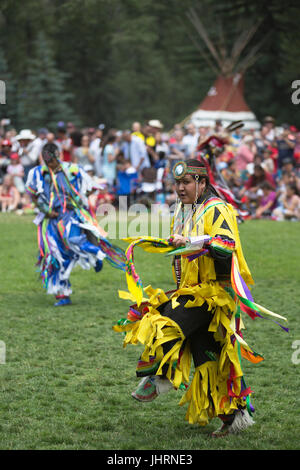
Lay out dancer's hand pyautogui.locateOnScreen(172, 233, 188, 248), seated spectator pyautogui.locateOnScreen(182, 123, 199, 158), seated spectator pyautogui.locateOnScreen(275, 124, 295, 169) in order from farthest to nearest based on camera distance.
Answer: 1. seated spectator pyautogui.locateOnScreen(182, 123, 199, 158)
2. seated spectator pyautogui.locateOnScreen(275, 124, 295, 169)
3. dancer's hand pyautogui.locateOnScreen(172, 233, 188, 248)

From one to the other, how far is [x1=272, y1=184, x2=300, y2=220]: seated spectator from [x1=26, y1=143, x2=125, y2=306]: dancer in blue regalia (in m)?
8.59

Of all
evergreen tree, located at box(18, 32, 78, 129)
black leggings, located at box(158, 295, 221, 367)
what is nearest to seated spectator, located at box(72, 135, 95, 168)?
black leggings, located at box(158, 295, 221, 367)

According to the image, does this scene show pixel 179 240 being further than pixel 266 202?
No

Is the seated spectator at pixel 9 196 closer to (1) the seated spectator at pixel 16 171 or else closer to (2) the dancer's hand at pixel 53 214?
(1) the seated spectator at pixel 16 171

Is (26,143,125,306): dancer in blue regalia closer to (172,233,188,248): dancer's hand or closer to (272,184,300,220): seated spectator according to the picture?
(172,233,188,248): dancer's hand

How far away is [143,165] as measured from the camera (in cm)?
1869

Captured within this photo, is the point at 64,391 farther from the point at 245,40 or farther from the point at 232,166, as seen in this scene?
the point at 245,40

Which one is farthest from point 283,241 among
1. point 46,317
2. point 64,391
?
point 64,391

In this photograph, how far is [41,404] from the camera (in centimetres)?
572

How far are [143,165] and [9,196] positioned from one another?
10.6ft

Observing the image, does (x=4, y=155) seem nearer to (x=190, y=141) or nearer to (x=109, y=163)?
(x=109, y=163)

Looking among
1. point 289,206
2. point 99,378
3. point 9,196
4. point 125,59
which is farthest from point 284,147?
point 125,59

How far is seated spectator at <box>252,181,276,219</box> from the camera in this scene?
17.5m

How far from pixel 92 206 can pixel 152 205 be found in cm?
857
